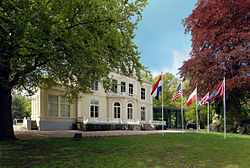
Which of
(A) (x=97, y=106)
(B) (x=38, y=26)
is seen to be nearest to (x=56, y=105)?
(A) (x=97, y=106)

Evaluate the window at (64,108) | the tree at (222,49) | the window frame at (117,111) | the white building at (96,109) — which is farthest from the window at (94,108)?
the tree at (222,49)

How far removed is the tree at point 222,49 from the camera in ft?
54.8

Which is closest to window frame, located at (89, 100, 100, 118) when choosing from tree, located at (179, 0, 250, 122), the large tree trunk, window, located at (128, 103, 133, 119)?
window, located at (128, 103, 133, 119)

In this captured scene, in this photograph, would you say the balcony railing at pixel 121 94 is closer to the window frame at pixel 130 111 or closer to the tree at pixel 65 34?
the window frame at pixel 130 111

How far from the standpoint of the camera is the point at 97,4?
26.5 ft

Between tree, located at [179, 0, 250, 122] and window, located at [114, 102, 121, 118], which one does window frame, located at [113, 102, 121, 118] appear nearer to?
window, located at [114, 102, 121, 118]

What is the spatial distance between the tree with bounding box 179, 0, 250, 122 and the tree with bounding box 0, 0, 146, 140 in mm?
10736

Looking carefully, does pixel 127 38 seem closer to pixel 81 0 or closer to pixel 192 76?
pixel 81 0

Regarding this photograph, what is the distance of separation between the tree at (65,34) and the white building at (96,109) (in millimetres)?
9277

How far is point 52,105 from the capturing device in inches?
781

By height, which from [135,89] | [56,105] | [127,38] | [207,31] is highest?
[207,31]

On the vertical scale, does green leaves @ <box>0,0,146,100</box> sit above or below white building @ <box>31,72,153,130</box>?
above

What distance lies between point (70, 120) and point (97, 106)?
4162 mm

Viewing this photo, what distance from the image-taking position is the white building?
19406 millimetres
